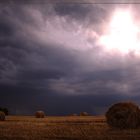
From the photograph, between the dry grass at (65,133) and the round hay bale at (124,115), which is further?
the round hay bale at (124,115)

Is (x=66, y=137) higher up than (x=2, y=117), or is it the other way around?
(x=2, y=117)

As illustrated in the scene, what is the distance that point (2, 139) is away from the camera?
9516mm

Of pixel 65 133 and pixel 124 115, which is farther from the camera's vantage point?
pixel 124 115

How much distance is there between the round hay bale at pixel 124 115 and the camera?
16.7 m

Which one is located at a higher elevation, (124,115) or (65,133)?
(124,115)

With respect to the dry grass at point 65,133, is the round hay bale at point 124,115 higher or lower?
higher

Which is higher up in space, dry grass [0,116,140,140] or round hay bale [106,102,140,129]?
round hay bale [106,102,140,129]

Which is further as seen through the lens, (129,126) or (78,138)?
(129,126)

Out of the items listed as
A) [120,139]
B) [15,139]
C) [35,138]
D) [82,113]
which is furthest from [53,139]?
[82,113]

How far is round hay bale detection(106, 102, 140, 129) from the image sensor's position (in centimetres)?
1666

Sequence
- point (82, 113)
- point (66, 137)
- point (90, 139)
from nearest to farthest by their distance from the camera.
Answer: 1. point (90, 139)
2. point (66, 137)
3. point (82, 113)

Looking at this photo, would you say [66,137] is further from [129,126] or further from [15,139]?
[129,126]

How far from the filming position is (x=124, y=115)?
17.0 m

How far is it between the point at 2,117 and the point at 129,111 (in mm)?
14149
